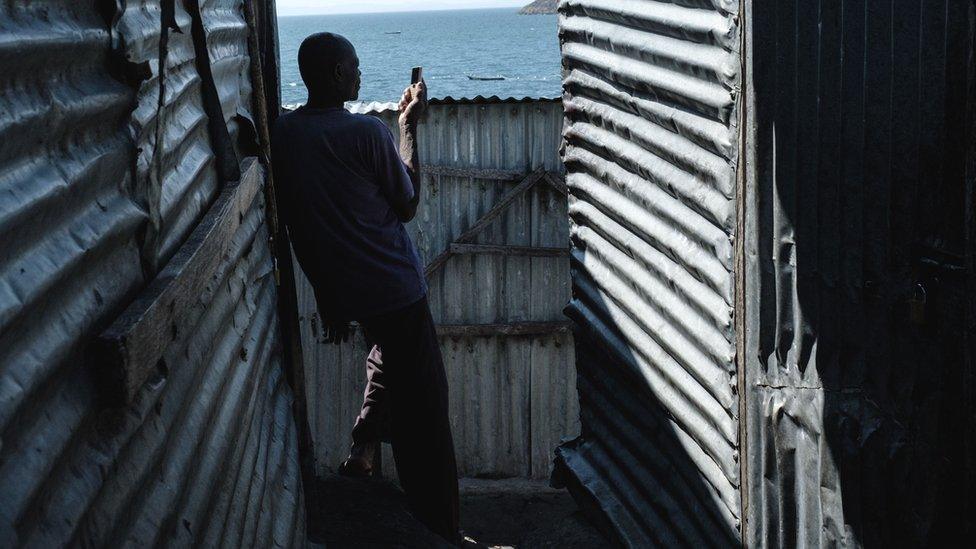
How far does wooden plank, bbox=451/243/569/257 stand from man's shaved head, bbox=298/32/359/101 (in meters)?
4.74

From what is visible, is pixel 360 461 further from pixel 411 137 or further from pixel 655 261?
pixel 655 261

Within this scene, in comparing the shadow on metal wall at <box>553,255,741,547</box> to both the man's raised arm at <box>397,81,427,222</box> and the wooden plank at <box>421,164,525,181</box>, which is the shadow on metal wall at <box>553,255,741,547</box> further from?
the wooden plank at <box>421,164,525,181</box>

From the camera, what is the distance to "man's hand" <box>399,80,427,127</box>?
476 centimetres

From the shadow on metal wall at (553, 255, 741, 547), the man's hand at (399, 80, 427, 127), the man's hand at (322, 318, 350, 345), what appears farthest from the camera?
the man's hand at (399, 80, 427, 127)

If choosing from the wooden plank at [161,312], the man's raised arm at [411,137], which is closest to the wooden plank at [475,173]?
the man's raised arm at [411,137]

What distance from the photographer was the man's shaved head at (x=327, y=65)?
14.5 ft

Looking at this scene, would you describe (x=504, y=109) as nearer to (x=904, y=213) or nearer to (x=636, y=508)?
(x=636, y=508)

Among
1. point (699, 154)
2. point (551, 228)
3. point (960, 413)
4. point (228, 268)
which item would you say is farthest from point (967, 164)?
point (551, 228)

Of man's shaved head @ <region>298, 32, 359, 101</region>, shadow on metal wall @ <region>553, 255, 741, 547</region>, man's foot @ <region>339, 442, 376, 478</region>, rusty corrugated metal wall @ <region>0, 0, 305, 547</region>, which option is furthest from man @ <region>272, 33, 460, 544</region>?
rusty corrugated metal wall @ <region>0, 0, 305, 547</region>

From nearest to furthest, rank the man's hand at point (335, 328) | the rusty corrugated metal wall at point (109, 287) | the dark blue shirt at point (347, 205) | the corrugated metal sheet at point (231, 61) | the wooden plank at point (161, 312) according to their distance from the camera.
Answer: the rusty corrugated metal wall at point (109, 287)
the wooden plank at point (161, 312)
the corrugated metal sheet at point (231, 61)
the dark blue shirt at point (347, 205)
the man's hand at point (335, 328)

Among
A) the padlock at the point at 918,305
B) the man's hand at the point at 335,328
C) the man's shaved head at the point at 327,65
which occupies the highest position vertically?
the man's shaved head at the point at 327,65

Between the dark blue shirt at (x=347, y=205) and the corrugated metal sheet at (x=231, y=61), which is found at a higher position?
the corrugated metal sheet at (x=231, y=61)

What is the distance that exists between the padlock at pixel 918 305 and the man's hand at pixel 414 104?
241cm

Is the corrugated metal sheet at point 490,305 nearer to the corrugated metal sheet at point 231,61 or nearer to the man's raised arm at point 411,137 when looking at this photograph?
the man's raised arm at point 411,137
